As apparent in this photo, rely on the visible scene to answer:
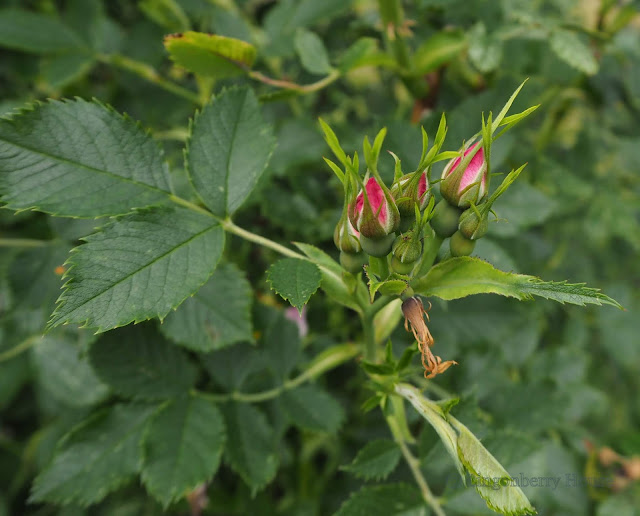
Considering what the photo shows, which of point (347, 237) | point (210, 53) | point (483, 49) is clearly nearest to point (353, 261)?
point (347, 237)

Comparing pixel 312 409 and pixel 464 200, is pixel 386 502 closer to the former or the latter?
pixel 312 409

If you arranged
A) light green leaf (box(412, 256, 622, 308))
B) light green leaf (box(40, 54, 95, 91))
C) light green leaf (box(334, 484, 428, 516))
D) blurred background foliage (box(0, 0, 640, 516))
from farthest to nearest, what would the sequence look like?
light green leaf (box(40, 54, 95, 91)) < blurred background foliage (box(0, 0, 640, 516)) < light green leaf (box(334, 484, 428, 516)) < light green leaf (box(412, 256, 622, 308))

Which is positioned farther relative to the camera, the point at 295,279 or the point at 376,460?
the point at 376,460

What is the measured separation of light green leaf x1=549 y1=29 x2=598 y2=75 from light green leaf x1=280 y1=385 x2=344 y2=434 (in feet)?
2.99

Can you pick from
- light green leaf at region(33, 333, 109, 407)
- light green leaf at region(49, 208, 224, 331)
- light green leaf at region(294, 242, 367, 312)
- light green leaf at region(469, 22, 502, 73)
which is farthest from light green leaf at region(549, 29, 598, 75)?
light green leaf at region(33, 333, 109, 407)

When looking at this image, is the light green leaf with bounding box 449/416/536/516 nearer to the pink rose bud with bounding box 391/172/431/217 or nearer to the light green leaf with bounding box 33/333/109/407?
the pink rose bud with bounding box 391/172/431/217

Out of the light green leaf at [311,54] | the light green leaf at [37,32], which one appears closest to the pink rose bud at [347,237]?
the light green leaf at [311,54]

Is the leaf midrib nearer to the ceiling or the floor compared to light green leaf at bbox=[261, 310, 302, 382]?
nearer to the ceiling

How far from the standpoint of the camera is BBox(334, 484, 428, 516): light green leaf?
93 cm

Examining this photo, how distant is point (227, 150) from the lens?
928 mm

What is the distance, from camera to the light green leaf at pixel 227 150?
0.91 m

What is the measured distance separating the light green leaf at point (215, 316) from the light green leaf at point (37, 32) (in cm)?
89

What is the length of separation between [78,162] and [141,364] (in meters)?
0.44

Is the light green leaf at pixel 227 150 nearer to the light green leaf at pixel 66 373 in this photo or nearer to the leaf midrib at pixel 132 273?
the leaf midrib at pixel 132 273
